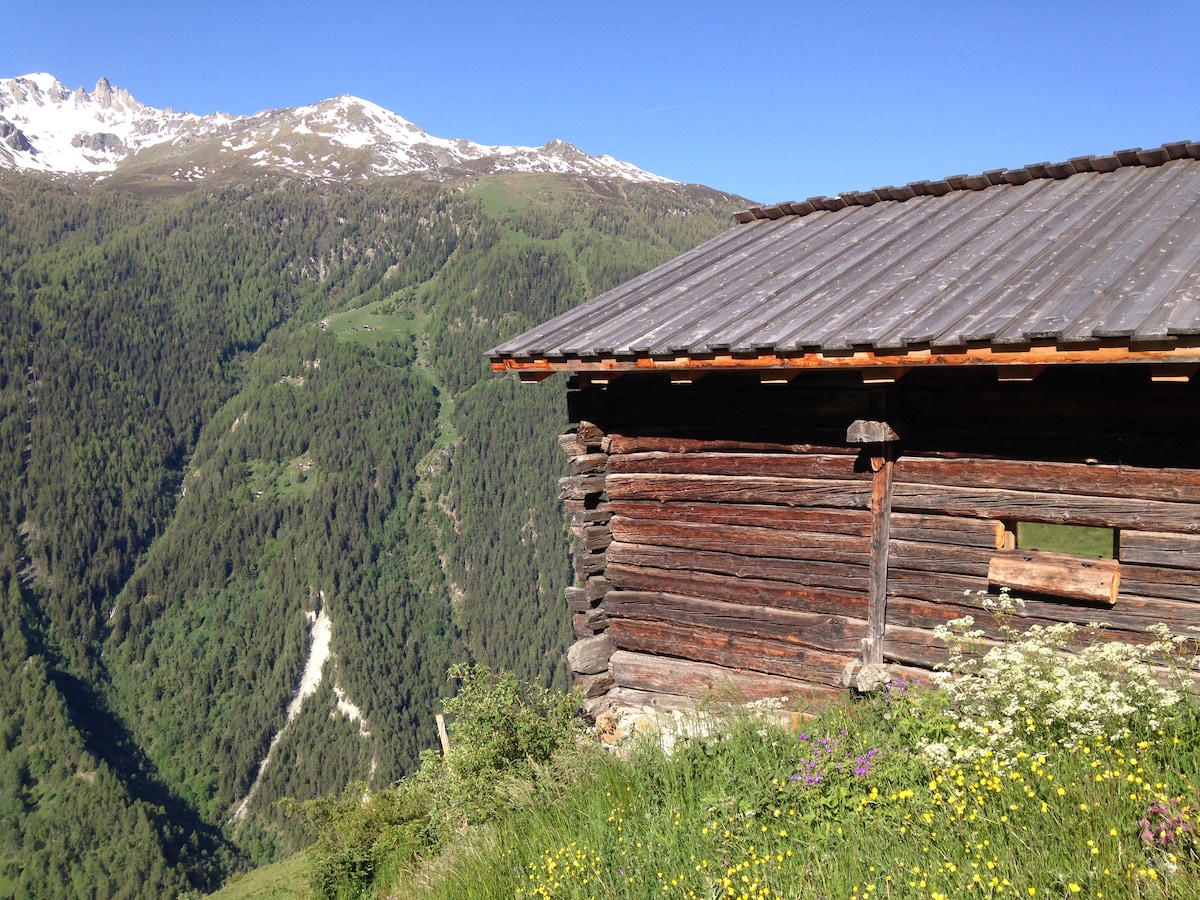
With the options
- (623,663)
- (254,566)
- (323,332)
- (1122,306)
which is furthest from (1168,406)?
(323,332)

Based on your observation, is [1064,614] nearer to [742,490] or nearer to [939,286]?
[939,286]

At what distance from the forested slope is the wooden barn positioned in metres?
106

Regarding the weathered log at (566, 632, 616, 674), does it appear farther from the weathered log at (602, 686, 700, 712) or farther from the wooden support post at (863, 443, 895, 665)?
the wooden support post at (863, 443, 895, 665)

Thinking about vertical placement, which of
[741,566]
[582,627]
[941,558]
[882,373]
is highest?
[882,373]

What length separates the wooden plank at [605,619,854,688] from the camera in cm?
771

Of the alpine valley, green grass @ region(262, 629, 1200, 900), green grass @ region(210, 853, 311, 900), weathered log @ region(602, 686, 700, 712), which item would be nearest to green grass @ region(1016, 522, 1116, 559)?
weathered log @ region(602, 686, 700, 712)

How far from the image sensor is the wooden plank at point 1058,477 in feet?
19.6

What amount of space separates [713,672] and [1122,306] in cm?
455

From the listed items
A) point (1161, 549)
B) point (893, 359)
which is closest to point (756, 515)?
point (893, 359)

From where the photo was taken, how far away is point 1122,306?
5.59 m

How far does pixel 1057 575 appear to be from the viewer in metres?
6.44

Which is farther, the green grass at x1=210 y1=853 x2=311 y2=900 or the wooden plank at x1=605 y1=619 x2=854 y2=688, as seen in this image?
the green grass at x1=210 y1=853 x2=311 y2=900

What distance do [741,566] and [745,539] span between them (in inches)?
9.6

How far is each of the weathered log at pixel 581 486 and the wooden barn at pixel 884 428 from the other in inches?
1.0
